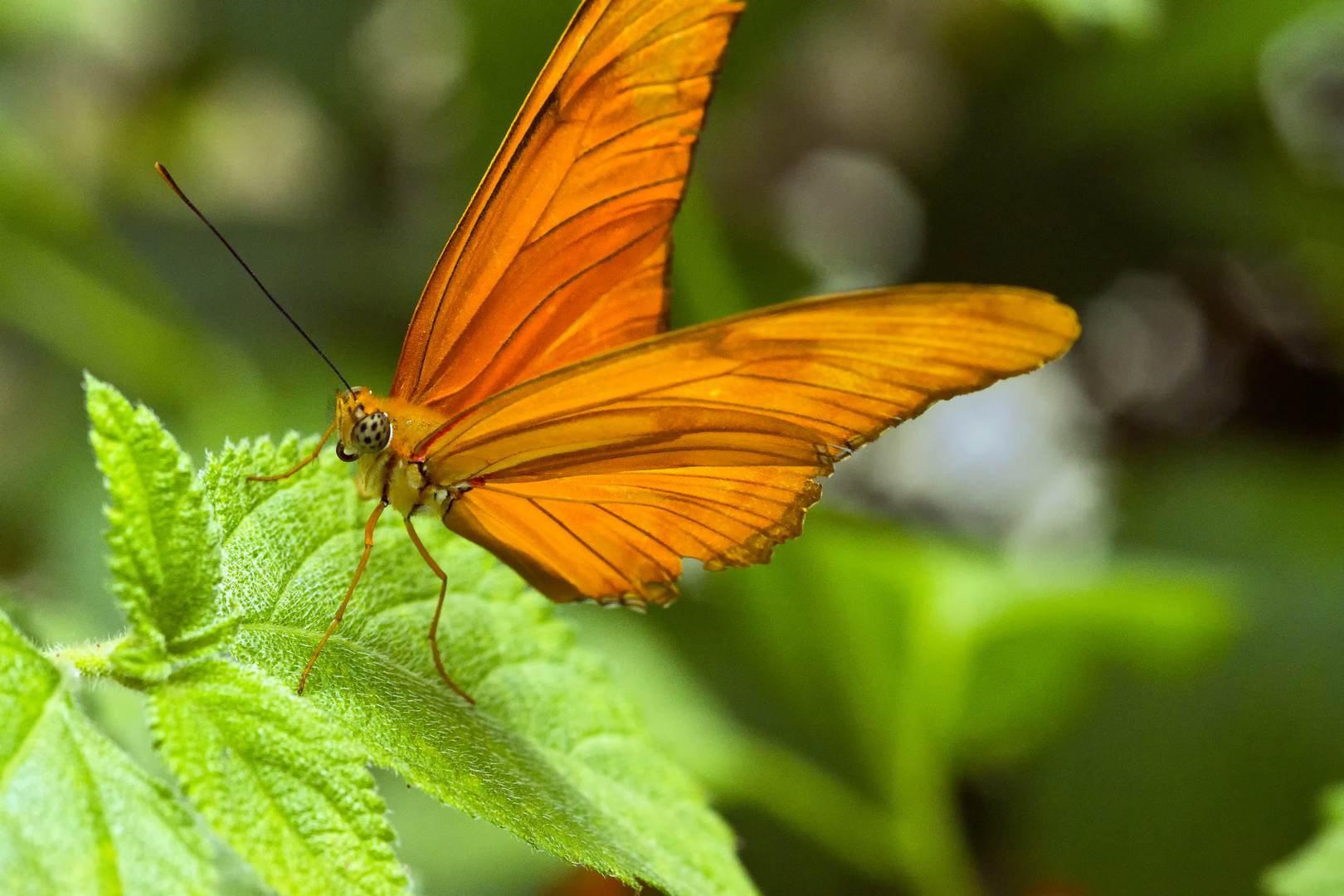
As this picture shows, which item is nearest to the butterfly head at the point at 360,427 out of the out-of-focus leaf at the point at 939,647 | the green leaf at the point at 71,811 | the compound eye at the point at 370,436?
the compound eye at the point at 370,436

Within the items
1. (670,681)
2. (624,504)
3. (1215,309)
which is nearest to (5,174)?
(670,681)

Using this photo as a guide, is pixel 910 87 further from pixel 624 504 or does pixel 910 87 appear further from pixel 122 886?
pixel 122 886

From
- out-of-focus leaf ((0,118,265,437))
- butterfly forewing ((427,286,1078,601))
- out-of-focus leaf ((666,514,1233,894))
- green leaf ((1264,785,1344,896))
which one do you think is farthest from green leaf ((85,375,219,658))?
out-of-focus leaf ((0,118,265,437))

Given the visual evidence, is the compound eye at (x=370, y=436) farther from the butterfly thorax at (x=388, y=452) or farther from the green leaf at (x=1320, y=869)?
the green leaf at (x=1320, y=869)

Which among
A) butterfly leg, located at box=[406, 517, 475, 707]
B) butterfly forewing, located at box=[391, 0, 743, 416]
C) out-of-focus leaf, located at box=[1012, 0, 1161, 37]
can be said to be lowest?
butterfly leg, located at box=[406, 517, 475, 707]

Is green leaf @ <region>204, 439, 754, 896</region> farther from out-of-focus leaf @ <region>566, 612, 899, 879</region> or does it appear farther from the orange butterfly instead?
out-of-focus leaf @ <region>566, 612, 899, 879</region>

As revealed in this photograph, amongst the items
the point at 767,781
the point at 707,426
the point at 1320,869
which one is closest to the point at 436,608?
the point at 707,426
